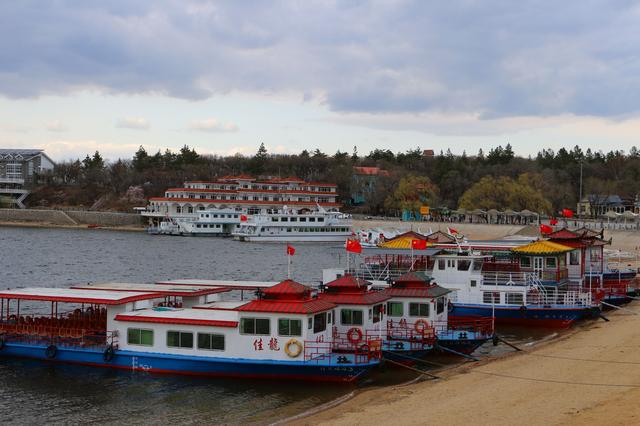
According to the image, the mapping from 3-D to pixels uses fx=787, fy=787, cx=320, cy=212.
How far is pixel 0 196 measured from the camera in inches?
7062

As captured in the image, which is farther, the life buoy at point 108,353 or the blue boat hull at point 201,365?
the life buoy at point 108,353

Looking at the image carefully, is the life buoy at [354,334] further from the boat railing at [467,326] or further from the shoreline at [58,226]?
the shoreline at [58,226]

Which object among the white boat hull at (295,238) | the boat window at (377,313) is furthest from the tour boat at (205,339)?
the white boat hull at (295,238)

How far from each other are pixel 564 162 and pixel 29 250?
4933 inches

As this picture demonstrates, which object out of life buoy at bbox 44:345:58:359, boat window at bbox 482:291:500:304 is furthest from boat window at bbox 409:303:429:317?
life buoy at bbox 44:345:58:359

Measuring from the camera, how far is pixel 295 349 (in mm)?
29859

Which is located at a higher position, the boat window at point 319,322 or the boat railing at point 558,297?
the boat window at point 319,322

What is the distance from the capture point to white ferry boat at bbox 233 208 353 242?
422 ft

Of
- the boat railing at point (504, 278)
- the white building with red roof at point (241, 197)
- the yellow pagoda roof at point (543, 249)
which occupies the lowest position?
the boat railing at point (504, 278)

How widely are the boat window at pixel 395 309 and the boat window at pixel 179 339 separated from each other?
9.44 metres

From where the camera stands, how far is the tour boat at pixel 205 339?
29906 millimetres

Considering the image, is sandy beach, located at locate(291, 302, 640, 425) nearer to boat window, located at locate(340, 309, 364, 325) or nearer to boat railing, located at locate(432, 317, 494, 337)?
boat railing, located at locate(432, 317, 494, 337)

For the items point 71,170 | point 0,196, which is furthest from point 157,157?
point 0,196

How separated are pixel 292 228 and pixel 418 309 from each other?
94.9m
